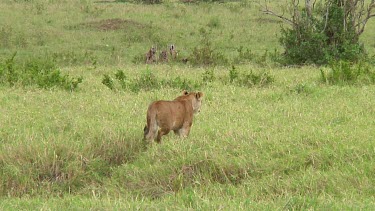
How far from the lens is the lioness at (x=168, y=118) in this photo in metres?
5.70

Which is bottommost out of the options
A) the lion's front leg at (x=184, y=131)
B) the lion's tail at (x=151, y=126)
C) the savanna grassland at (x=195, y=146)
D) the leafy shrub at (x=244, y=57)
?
the leafy shrub at (x=244, y=57)

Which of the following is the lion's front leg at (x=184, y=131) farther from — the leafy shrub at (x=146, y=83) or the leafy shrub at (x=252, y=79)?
the leafy shrub at (x=252, y=79)

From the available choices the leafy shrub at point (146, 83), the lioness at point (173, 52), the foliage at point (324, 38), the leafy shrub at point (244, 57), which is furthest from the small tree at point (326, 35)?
the leafy shrub at point (146, 83)

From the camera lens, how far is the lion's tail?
5.70 meters

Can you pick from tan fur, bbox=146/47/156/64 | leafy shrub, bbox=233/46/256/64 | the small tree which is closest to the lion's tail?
the small tree

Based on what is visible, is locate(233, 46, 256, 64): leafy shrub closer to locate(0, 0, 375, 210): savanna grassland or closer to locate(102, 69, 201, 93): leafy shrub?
locate(0, 0, 375, 210): savanna grassland

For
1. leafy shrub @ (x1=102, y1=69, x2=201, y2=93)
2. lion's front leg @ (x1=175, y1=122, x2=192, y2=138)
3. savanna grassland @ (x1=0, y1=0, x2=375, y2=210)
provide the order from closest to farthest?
savanna grassland @ (x1=0, y1=0, x2=375, y2=210)
lion's front leg @ (x1=175, y1=122, x2=192, y2=138)
leafy shrub @ (x1=102, y1=69, x2=201, y2=93)

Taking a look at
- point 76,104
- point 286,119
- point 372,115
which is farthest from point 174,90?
point 372,115

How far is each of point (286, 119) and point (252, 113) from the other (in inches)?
20.1

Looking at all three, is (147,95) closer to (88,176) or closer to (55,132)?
(55,132)

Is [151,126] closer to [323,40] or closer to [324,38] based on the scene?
[324,38]

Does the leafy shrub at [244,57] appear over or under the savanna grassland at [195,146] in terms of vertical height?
under

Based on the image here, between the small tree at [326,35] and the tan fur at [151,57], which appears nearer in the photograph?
the small tree at [326,35]

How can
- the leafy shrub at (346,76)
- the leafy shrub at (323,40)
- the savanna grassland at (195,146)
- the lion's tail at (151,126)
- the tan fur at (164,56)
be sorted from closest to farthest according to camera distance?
the savanna grassland at (195,146) → the lion's tail at (151,126) → the leafy shrub at (346,76) → the leafy shrub at (323,40) → the tan fur at (164,56)
